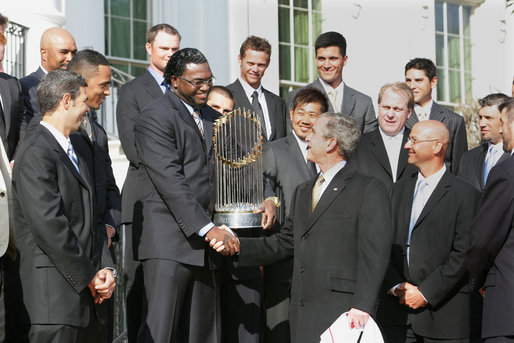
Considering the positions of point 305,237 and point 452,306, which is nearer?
point 305,237

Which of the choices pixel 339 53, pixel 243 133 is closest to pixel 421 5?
pixel 339 53

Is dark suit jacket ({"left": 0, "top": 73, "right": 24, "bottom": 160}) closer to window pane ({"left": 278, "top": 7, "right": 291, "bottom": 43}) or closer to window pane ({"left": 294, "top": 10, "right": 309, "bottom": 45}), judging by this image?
window pane ({"left": 278, "top": 7, "right": 291, "bottom": 43})

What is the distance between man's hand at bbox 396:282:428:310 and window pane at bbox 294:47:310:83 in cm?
1144

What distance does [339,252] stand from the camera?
5.55 meters

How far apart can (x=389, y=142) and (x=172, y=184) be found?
2.40 metres

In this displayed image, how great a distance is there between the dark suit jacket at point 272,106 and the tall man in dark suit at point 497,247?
8.49 feet

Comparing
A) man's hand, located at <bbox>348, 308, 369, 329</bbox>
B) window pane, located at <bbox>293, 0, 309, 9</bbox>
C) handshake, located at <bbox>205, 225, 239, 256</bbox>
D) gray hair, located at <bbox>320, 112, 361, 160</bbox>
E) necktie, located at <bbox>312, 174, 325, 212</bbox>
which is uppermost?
window pane, located at <bbox>293, 0, 309, 9</bbox>

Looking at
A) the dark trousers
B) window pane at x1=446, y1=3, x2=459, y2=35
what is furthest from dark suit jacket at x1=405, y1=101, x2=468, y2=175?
window pane at x1=446, y1=3, x2=459, y2=35

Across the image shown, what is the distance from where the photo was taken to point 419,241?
6457mm

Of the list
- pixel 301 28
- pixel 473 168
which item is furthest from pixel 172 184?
pixel 301 28

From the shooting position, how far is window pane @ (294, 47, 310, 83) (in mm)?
17562

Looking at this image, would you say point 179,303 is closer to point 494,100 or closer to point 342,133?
point 342,133

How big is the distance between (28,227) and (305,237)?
175cm

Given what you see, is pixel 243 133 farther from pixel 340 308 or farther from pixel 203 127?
pixel 340 308
